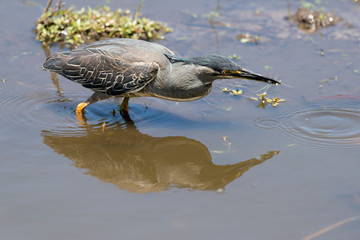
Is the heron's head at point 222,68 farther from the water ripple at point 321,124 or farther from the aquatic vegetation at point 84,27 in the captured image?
the aquatic vegetation at point 84,27

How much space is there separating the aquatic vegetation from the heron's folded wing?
6.24 ft

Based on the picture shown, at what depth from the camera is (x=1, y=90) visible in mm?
6754

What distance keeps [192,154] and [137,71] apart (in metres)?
1.22

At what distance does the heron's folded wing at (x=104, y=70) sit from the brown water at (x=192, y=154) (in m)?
0.49

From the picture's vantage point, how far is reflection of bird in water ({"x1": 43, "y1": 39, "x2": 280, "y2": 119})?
5.91m

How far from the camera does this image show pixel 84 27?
8.21 meters

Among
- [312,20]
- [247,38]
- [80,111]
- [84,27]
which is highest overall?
[312,20]

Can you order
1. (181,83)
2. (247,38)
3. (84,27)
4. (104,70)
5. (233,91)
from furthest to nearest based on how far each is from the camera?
(247,38) → (84,27) → (233,91) → (104,70) → (181,83)

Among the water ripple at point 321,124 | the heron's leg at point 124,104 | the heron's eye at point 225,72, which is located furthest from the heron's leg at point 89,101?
the water ripple at point 321,124

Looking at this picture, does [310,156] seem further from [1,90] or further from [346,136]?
[1,90]

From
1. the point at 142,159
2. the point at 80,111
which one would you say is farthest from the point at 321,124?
the point at 80,111

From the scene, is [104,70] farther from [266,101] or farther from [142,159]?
[266,101]

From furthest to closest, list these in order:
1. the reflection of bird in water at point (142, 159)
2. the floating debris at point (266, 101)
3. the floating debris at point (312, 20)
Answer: the floating debris at point (312, 20), the floating debris at point (266, 101), the reflection of bird in water at point (142, 159)

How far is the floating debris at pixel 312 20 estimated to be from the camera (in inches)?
357
